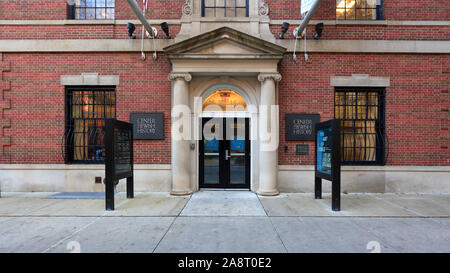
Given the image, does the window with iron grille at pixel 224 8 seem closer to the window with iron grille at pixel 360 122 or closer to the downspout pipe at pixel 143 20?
the downspout pipe at pixel 143 20

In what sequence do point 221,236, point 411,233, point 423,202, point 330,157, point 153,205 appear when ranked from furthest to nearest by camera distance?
point 423,202 < point 153,205 < point 330,157 < point 411,233 < point 221,236

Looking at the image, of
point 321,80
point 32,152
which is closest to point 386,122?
point 321,80

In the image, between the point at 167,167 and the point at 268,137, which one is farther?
the point at 167,167

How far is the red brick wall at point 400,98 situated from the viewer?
278 inches

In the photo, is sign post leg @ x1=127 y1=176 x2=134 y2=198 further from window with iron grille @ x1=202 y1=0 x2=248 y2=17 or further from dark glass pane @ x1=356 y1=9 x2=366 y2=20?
dark glass pane @ x1=356 y1=9 x2=366 y2=20

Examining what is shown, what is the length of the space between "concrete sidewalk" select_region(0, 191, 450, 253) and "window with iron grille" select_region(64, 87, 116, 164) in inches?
69.4

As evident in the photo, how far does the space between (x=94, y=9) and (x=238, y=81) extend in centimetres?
585

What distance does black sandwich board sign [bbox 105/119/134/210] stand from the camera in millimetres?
5324

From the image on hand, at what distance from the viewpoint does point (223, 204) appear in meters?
5.76

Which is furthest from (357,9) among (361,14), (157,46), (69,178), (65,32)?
(69,178)

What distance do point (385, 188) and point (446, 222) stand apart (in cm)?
250

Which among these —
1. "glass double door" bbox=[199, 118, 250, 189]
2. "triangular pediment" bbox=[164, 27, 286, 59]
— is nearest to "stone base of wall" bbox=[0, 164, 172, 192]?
"glass double door" bbox=[199, 118, 250, 189]

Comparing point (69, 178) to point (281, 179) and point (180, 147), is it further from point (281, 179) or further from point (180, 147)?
point (281, 179)

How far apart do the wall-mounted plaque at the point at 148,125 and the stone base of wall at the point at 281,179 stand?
3.48 ft
